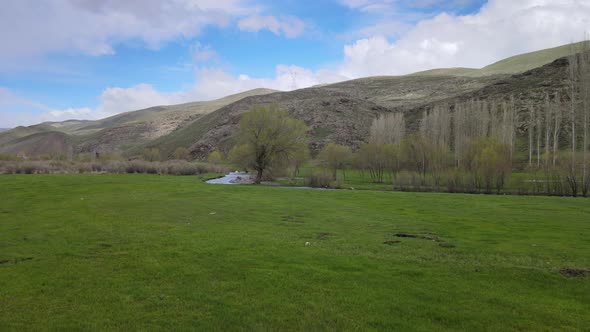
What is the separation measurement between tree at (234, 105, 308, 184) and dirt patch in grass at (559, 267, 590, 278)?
183ft

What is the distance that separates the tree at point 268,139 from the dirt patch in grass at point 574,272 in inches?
2193

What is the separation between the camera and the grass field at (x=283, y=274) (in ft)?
27.4

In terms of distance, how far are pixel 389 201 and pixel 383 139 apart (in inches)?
2704

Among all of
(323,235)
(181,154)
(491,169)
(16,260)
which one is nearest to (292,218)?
(323,235)

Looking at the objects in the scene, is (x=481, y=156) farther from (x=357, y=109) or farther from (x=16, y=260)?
(x=357, y=109)

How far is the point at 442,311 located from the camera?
28.9 ft

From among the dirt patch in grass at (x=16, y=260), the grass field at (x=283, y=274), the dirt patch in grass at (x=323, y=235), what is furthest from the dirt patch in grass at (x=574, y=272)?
the dirt patch in grass at (x=16, y=260)

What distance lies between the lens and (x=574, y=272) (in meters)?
11.9

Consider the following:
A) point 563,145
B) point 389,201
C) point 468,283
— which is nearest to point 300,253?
point 468,283

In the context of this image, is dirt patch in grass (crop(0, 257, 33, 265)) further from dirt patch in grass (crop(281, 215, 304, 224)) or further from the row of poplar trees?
the row of poplar trees

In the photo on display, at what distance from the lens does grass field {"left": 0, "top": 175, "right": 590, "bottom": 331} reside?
8359mm

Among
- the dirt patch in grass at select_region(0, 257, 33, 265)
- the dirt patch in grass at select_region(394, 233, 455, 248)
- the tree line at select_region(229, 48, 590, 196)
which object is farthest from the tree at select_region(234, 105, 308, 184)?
the dirt patch in grass at select_region(0, 257, 33, 265)

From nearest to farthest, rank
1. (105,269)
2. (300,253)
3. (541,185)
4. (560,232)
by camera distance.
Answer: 1. (105,269)
2. (300,253)
3. (560,232)
4. (541,185)

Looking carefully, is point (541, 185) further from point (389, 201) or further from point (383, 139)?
point (383, 139)
